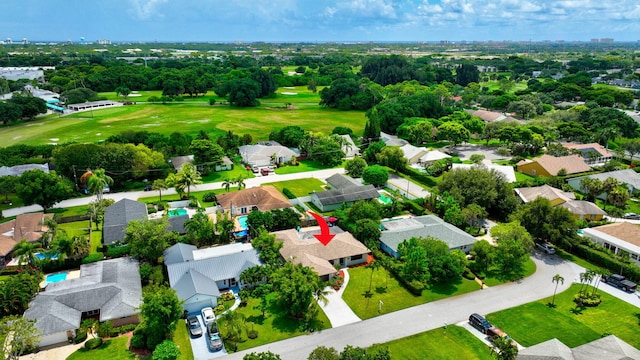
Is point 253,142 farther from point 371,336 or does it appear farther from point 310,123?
point 371,336

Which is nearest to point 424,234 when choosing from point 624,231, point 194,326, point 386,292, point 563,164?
point 386,292

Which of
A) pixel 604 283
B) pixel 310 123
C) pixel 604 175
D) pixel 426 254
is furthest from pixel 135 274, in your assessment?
pixel 310 123

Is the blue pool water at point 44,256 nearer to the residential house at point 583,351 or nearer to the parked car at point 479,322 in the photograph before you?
the parked car at point 479,322

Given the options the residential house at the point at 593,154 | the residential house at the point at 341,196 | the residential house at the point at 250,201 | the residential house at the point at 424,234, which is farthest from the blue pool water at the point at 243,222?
the residential house at the point at 593,154

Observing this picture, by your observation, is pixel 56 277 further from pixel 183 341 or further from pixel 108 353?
pixel 183 341

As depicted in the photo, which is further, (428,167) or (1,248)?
(428,167)

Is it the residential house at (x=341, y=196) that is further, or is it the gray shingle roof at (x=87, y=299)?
the residential house at (x=341, y=196)

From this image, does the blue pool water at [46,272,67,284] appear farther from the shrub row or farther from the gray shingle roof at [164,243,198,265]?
the shrub row
